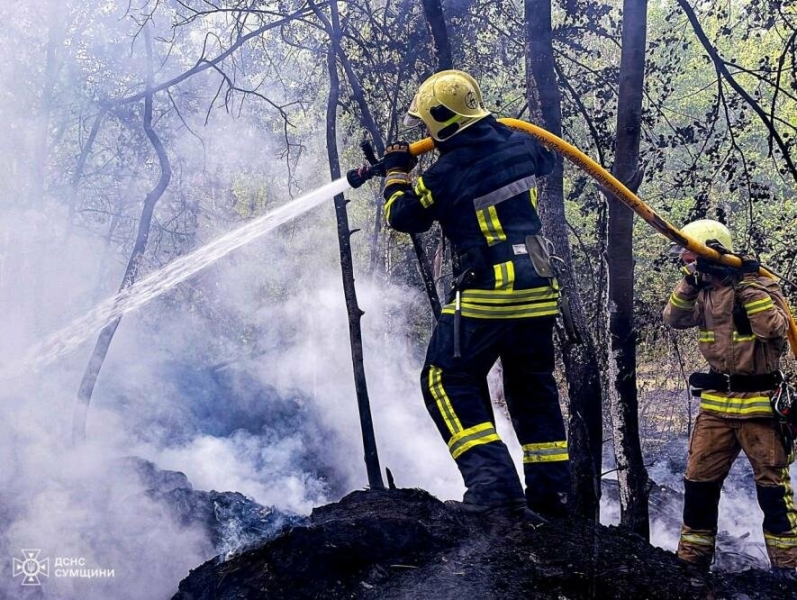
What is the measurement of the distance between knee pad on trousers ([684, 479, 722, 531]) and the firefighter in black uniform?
1062 mm

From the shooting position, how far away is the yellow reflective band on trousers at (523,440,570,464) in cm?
357

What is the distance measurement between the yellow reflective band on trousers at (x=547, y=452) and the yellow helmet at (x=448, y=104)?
1604 millimetres

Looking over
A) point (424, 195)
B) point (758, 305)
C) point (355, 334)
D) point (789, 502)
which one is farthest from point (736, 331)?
point (355, 334)

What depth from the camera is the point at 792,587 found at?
363cm

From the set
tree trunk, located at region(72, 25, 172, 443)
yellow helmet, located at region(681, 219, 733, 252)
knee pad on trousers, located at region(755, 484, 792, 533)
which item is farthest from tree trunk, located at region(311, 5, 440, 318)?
knee pad on trousers, located at region(755, 484, 792, 533)

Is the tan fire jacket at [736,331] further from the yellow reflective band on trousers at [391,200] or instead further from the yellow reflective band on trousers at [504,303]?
the yellow reflective band on trousers at [391,200]

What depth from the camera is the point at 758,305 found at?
3.95 meters

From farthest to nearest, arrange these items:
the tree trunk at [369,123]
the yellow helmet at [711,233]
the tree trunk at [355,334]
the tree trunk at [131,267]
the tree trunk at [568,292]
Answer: the tree trunk at [131,267], the tree trunk at [355,334], the tree trunk at [369,123], the tree trunk at [568,292], the yellow helmet at [711,233]

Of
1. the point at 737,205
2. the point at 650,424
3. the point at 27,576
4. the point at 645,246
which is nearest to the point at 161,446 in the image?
the point at 27,576

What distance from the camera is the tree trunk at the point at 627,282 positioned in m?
4.71

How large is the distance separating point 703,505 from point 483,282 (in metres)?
1.94

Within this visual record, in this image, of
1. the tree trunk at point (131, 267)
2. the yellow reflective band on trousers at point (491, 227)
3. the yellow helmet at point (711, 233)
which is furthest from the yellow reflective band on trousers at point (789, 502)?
the tree trunk at point (131, 267)

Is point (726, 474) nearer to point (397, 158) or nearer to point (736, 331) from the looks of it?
point (736, 331)

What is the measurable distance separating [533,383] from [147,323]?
570 inches
